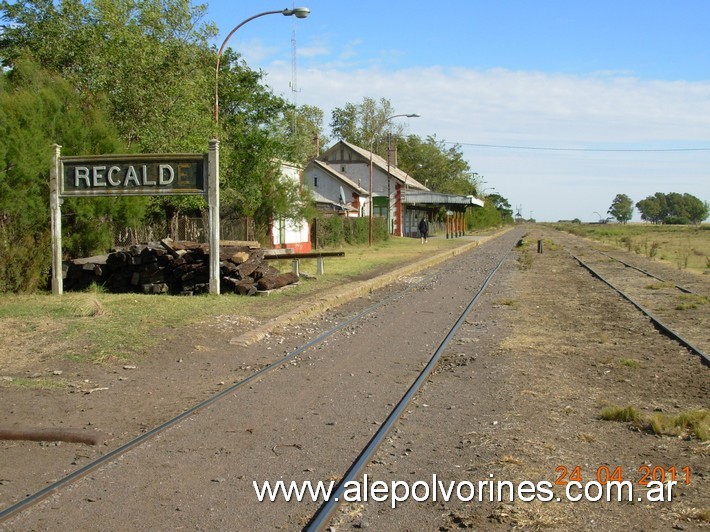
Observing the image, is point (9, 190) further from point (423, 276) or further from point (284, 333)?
point (423, 276)

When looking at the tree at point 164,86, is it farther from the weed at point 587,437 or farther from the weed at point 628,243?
the weed at point 628,243

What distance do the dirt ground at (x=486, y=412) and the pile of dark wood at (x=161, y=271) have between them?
3634 mm

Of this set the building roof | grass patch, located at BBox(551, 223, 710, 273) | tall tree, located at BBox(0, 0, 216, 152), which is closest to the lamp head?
tall tree, located at BBox(0, 0, 216, 152)

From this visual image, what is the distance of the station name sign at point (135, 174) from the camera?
1585cm

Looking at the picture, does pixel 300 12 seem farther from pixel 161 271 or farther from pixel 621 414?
pixel 621 414

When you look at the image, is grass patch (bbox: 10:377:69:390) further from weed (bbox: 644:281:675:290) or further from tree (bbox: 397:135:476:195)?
tree (bbox: 397:135:476:195)

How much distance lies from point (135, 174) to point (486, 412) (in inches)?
433

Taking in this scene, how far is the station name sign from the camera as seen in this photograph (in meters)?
15.9

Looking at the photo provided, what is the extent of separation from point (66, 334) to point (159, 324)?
1.56 metres

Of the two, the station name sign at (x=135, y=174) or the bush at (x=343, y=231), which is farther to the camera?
the bush at (x=343, y=231)

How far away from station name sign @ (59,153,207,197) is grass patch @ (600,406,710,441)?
432 inches

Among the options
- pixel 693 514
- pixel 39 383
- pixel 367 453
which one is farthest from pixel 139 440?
pixel 693 514

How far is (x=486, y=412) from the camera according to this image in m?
7.36

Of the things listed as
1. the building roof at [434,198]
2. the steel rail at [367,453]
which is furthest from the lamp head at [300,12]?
the building roof at [434,198]
